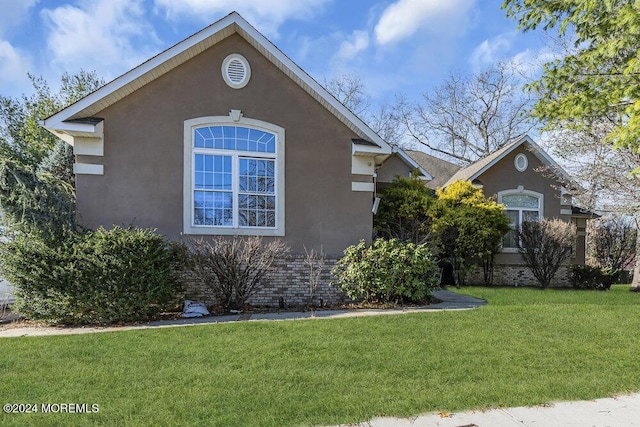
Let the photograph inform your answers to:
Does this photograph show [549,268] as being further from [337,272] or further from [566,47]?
[337,272]

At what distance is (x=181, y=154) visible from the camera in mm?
10133

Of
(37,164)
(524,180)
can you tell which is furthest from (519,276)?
(37,164)

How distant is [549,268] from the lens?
16016mm

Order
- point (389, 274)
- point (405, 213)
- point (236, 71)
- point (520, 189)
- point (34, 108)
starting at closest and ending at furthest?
point (389, 274), point (236, 71), point (405, 213), point (520, 189), point (34, 108)

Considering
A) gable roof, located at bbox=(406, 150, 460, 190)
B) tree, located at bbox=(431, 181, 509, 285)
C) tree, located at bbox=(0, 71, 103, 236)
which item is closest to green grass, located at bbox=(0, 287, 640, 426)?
tree, located at bbox=(0, 71, 103, 236)

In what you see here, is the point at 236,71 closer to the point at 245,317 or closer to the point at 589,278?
the point at 245,317

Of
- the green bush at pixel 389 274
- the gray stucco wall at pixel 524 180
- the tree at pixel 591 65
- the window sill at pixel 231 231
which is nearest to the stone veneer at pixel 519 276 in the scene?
the gray stucco wall at pixel 524 180

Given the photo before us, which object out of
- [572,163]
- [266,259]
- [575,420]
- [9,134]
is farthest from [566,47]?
[9,134]

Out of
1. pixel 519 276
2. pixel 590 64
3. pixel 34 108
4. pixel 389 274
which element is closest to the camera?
pixel 590 64

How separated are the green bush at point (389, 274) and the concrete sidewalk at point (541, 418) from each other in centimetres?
553

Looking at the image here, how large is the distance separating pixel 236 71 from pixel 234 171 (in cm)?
252

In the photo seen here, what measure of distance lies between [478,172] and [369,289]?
9.43m

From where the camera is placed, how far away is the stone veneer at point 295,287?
10.3 meters

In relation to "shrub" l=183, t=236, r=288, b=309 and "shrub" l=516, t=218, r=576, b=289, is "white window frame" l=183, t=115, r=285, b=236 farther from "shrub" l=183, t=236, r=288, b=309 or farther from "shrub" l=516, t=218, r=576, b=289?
"shrub" l=516, t=218, r=576, b=289
